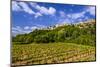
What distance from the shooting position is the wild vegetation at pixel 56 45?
2.54 m

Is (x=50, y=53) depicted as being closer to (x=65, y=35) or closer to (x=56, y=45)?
(x=56, y=45)

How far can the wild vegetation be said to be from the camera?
2.54 metres

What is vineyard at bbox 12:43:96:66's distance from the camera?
2.52 meters

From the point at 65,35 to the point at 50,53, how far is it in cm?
31

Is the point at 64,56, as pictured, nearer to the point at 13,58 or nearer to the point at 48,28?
the point at 48,28

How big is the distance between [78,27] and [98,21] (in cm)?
32

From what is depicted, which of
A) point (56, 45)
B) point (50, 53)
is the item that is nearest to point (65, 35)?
point (56, 45)

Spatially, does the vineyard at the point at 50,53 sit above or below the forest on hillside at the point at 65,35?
below

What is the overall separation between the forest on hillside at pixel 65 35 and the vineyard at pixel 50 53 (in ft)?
0.18

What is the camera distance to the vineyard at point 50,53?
2.52 m

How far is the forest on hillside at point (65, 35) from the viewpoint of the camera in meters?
2.57

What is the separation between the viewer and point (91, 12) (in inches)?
113

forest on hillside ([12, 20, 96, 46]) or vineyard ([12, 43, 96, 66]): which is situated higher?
forest on hillside ([12, 20, 96, 46])

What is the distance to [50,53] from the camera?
8.72 ft
